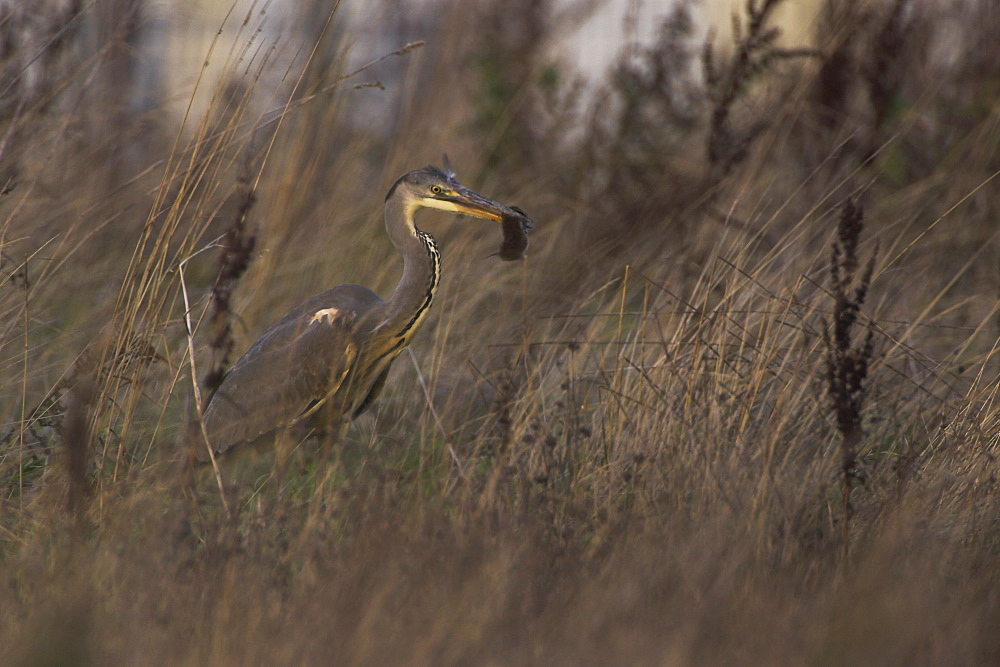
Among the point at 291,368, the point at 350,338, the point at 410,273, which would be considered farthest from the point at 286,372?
the point at 410,273

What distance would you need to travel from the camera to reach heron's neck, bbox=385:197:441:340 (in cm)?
427

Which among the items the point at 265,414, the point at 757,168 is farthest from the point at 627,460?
the point at 757,168

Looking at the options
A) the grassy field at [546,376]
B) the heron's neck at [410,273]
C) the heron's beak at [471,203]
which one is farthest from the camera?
the heron's neck at [410,273]

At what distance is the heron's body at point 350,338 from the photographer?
4238mm

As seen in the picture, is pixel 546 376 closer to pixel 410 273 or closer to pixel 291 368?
pixel 410 273

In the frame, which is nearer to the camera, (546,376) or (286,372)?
(546,376)

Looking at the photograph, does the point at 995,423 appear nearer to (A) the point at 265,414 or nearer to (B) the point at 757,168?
(B) the point at 757,168

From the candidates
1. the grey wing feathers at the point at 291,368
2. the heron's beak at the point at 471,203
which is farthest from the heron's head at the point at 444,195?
the grey wing feathers at the point at 291,368

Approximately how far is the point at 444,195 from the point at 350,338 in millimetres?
652

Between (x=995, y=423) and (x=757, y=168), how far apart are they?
2.16 meters

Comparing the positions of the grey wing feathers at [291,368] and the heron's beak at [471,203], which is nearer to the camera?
the heron's beak at [471,203]

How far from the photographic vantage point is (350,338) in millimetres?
4250

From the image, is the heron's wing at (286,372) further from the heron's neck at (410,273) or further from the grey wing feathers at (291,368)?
the heron's neck at (410,273)

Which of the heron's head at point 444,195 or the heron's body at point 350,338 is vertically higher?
the heron's head at point 444,195
